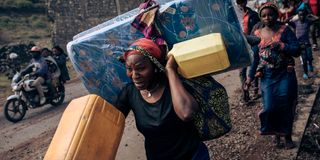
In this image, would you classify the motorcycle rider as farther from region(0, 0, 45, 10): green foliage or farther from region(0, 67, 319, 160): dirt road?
region(0, 0, 45, 10): green foliage

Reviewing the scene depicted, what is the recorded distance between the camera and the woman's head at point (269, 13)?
15.1ft

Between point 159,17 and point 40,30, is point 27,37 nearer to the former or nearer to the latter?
point 40,30

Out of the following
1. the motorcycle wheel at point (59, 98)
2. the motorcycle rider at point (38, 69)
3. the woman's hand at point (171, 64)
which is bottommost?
the motorcycle wheel at point (59, 98)

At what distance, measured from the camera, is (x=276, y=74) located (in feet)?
15.6

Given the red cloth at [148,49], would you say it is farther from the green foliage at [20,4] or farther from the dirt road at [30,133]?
the green foliage at [20,4]

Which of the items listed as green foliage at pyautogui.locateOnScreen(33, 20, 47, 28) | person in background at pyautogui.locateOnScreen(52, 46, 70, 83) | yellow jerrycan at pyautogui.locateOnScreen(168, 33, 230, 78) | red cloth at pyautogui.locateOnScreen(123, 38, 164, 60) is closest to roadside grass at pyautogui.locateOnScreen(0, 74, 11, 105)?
person in background at pyautogui.locateOnScreen(52, 46, 70, 83)

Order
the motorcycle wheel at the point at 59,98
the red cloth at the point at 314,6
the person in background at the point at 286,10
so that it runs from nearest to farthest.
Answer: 1. the person in background at the point at 286,10
2. the motorcycle wheel at the point at 59,98
3. the red cloth at the point at 314,6

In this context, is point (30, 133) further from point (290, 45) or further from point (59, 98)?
point (290, 45)

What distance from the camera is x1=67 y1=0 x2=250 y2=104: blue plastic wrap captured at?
9.86 ft

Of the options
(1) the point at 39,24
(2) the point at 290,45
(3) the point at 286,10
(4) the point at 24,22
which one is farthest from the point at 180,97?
(4) the point at 24,22

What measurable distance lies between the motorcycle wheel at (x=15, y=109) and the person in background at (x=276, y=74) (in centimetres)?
608

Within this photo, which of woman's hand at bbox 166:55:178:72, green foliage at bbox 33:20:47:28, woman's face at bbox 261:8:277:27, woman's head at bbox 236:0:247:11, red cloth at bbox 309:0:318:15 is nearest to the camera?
woman's hand at bbox 166:55:178:72

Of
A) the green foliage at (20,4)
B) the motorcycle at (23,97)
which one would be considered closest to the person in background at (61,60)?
the motorcycle at (23,97)

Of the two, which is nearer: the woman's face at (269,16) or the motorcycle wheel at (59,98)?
the woman's face at (269,16)
